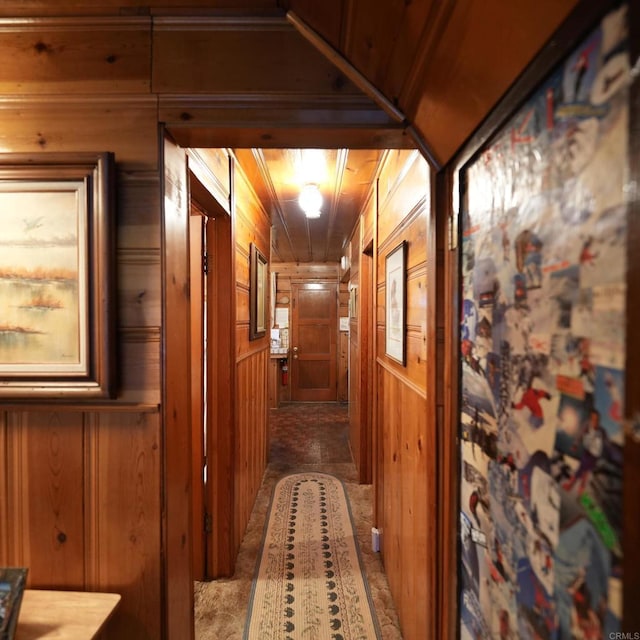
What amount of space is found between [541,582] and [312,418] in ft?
15.4

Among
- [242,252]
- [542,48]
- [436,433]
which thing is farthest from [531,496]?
[242,252]

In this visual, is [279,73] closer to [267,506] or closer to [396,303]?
[396,303]

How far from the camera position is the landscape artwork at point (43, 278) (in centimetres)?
101

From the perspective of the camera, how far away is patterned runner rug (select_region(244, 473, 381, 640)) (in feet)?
5.49

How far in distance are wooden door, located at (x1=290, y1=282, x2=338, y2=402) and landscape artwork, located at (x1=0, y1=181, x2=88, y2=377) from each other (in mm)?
5029

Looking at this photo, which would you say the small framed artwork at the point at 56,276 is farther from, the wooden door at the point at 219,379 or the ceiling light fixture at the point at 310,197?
the ceiling light fixture at the point at 310,197

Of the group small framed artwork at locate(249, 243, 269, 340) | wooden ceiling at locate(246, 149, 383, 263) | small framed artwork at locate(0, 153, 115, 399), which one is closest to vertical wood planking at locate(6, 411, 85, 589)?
small framed artwork at locate(0, 153, 115, 399)

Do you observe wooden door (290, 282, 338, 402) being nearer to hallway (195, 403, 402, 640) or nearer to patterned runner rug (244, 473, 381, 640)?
hallway (195, 403, 402, 640)

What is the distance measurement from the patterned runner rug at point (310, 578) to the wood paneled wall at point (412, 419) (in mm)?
229

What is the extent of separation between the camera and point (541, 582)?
0.55 m

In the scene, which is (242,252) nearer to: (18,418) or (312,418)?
(18,418)

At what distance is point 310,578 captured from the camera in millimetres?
1986

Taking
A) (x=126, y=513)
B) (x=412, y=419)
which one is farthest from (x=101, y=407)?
(x=412, y=419)

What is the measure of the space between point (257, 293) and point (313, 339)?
3.53 m
